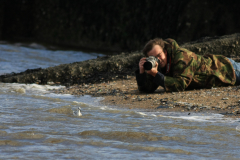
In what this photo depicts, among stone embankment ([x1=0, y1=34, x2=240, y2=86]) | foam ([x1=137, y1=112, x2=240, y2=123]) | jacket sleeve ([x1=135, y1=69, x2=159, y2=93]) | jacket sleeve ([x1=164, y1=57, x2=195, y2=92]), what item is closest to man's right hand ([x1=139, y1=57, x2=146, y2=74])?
jacket sleeve ([x1=135, y1=69, x2=159, y2=93])

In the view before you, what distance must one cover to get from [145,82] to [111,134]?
7.86ft

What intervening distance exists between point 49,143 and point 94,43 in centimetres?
1265

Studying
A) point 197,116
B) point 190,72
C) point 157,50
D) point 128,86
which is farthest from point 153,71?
point 128,86

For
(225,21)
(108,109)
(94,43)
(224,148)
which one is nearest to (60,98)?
(108,109)

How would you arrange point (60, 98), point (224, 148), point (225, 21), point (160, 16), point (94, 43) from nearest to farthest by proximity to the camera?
point (224, 148)
point (60, 98)
point (225, 21)
point (160, 16)
point (94, 43)

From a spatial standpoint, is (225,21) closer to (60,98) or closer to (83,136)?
(60,98)

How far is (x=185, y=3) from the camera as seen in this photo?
12.3 metres

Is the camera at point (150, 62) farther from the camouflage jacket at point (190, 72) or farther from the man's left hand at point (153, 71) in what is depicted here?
the camouflage jacket at point (190, 72)

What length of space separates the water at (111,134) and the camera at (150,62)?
658mm

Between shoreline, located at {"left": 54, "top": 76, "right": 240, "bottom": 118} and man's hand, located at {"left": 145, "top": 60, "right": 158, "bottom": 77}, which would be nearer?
shoreline, located at {"left": 54, "top": 76, "right": 240, "bottom": 118}

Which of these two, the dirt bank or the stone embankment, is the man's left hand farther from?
the stone embankment

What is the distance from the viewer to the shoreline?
413 centimetres

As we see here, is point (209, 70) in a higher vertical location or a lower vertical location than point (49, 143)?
higher

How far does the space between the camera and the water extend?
658 mm
